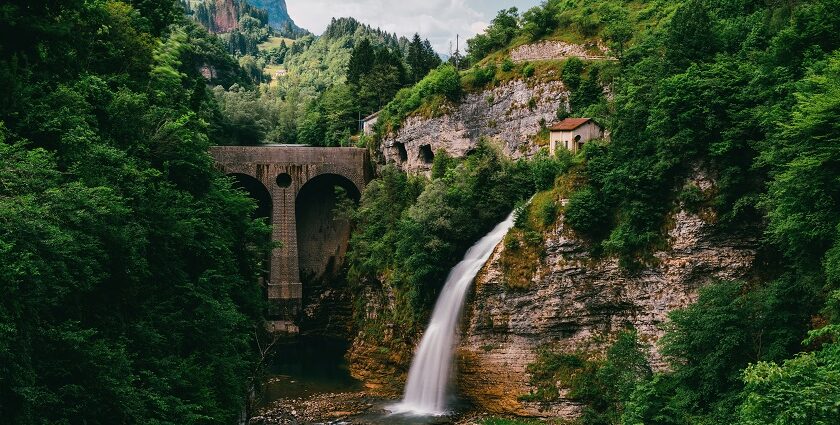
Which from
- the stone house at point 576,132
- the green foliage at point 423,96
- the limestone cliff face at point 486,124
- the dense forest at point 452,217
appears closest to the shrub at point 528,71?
the dense forest at point 452,217

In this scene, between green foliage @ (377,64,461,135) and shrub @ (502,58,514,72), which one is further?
green foliage @ (377,64,461,135)

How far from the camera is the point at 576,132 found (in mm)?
35188

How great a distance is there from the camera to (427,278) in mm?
35312

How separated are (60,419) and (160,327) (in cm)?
596

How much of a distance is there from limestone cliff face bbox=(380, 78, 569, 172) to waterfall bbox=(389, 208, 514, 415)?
8.40m

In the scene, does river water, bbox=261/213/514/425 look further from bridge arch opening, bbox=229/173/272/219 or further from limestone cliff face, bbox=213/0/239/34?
limestone cliff face, bbox=213/0/239/34

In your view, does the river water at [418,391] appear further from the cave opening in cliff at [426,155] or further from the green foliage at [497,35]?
the green foliage at [497,35]

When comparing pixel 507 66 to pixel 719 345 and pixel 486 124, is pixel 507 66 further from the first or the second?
pixel 719 345

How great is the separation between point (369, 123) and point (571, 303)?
30.3 metres

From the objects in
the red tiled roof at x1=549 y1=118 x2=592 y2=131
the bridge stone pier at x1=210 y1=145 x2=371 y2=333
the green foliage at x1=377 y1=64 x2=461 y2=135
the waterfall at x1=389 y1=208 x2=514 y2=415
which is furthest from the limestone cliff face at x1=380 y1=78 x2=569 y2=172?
the waterfall at x1=389 y1=208 x2=514 y2=415

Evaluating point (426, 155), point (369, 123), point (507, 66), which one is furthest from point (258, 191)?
point (507, 66)

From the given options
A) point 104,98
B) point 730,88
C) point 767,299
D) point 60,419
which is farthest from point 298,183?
point 60,419

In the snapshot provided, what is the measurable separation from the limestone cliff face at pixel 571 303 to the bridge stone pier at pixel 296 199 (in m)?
18.6

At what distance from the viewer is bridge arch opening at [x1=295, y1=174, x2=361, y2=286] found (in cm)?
5031
